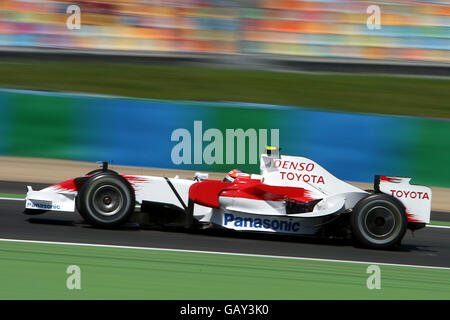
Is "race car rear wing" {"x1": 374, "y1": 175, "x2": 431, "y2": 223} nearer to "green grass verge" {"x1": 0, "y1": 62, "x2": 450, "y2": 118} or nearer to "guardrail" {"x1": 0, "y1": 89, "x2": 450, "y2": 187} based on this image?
"guardrail" {"x1": 0, "y1": 89, "x2": 450, "y2": 187}

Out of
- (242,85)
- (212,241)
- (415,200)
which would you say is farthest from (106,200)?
(242,85)

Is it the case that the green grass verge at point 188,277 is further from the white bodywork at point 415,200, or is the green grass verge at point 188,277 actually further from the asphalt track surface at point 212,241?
the white bodywork at point 415,200

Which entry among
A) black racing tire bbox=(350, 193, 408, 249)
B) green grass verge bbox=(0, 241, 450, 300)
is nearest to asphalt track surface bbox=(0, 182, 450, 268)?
black racing tire bbox=(350, 193, 408, 249)

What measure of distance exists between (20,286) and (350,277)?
9.70ft

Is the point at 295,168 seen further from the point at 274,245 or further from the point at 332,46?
the point at 332,46

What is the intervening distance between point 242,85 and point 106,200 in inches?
383

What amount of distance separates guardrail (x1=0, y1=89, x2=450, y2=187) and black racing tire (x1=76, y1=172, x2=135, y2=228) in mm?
4251

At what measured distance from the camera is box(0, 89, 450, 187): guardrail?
12.0 meters

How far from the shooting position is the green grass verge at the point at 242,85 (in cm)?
1619

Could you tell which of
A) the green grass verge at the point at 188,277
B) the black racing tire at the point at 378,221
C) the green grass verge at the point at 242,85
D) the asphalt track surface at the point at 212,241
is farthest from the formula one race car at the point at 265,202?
the green grass verge at the point at 242,85

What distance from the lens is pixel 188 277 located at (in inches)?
248

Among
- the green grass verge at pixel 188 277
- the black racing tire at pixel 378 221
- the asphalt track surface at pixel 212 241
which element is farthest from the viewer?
the black racing tire at pixel 378 221

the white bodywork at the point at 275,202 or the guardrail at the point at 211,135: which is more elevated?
the guardrail at the point at 211,135

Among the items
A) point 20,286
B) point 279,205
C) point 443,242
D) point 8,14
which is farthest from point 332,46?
point 20,286
